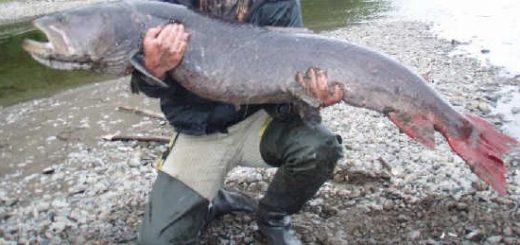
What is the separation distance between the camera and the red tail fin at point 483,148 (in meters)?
3.63

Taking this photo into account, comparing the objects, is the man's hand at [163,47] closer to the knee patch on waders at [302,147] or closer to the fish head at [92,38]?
the fish head at [92,38]

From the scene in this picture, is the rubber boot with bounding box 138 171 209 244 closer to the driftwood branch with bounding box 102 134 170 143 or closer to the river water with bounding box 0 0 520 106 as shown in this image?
the driftwood branch with bounding box 102 134 170 143

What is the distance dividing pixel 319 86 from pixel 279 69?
0.93 feet

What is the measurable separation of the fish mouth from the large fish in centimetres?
13

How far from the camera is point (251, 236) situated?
14.9 ft

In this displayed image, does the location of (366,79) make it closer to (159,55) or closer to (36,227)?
(159,55)

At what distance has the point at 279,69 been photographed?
3.75 m

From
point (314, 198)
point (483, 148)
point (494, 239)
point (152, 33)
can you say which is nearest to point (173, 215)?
point (152, 33)

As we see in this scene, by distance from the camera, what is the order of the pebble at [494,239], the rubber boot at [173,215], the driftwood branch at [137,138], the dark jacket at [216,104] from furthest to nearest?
the driftwood branch at [137,138] → the pebble at [494,239] → the dark jacket at [216,104] → the rubber boot at [173,215]

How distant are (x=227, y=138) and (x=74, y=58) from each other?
51.9 inches

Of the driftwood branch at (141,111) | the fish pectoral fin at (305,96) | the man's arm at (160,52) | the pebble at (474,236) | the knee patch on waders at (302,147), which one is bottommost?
the driftwood branch at (141,111)

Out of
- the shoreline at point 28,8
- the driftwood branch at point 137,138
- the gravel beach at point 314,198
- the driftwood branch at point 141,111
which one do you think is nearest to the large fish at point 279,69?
the gravel beach at point 314,198

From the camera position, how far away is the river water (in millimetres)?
11641

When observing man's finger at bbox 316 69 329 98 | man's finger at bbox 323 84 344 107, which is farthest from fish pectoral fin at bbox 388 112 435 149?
man's finger at bbox 316 69 329 98
